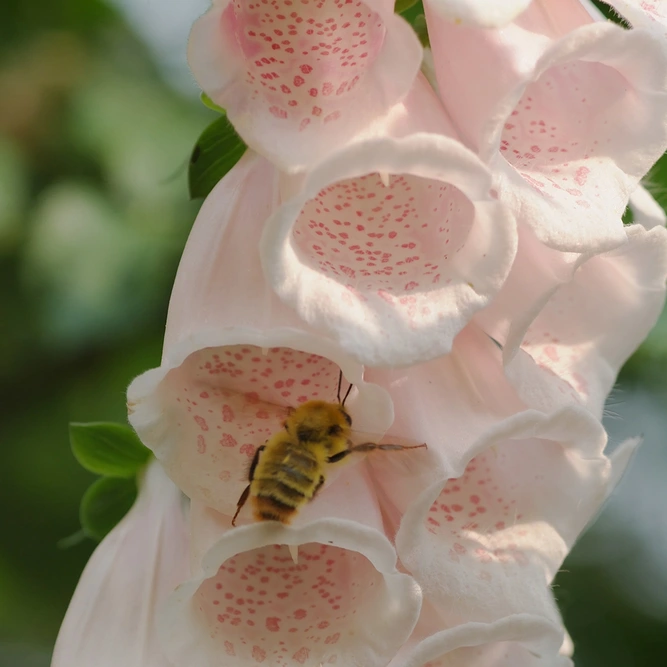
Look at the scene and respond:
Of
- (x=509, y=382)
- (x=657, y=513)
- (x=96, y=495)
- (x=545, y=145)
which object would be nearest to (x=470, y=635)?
(x=509, y=382)

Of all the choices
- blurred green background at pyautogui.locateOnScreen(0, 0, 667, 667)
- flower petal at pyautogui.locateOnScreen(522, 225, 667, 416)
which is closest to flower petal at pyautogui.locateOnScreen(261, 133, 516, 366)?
flower petal at pyautogui.locateOnScreen(522, 225, 667, 416)

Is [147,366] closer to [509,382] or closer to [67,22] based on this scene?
[67,22]

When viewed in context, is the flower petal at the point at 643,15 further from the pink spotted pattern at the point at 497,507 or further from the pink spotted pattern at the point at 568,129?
the pink spotted pattern at the point at 497,507

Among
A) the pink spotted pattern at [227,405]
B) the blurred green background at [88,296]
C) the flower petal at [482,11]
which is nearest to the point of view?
the flower petal at [482,11]

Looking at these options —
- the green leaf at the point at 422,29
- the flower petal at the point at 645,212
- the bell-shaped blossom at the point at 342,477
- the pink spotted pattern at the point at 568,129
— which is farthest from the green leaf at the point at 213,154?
the flower petal at the point at 645,212

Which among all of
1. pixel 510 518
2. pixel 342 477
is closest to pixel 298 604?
pixel 342 477

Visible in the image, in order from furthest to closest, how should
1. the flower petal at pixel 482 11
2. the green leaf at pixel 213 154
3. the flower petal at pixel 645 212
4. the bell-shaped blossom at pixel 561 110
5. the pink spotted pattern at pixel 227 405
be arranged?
1. the flower petal at pixel 645 212
2. the green leaf at pixel 213 154
3. the pink spotted pattern at pixel 227 405
4. the bell-shaped blossom at pixel 561 110
5. the flower petal at pixel 482 11

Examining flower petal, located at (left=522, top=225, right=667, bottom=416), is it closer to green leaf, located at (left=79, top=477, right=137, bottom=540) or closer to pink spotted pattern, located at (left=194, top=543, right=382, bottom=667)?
pink spotted pattern, located at (left=194, top=543, right=382, bottom=667)
